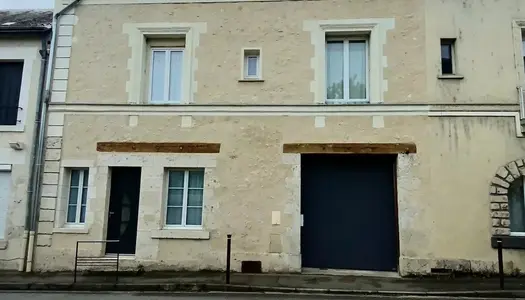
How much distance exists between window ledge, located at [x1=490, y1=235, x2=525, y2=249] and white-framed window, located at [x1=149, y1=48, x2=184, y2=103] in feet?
25.2

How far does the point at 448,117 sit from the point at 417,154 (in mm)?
1083

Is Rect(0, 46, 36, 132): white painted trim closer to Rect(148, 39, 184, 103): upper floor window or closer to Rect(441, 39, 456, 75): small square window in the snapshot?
Rect(148, 39, 184, 103): upper floor window

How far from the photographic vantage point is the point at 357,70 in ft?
34.4

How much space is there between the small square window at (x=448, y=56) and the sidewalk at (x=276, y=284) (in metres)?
4.60

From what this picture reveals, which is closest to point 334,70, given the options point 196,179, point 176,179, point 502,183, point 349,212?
point 349,212

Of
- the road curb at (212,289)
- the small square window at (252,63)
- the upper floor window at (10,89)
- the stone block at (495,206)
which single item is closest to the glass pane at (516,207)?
the stone block at (495,206)

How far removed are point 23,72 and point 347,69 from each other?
7928 millimetres

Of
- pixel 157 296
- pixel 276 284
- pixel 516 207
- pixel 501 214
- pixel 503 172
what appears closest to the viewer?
pixel 157 296

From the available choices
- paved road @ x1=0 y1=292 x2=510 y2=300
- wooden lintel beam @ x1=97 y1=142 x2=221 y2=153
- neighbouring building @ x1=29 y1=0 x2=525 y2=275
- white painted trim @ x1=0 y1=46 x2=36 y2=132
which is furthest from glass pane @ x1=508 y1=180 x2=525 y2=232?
white painted trim @ x1=0 y1=46 x2=36 y2=132

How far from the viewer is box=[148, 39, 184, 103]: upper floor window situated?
10719 mm

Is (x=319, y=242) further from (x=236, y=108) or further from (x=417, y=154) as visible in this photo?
(x=236, y=108)

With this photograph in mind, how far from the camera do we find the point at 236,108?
1028 centimetres

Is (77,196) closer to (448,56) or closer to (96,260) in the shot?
(96,260)

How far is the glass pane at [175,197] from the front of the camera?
10359 mm
